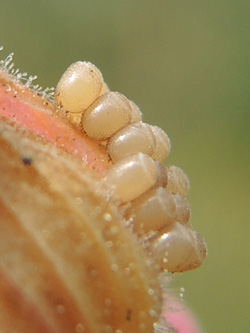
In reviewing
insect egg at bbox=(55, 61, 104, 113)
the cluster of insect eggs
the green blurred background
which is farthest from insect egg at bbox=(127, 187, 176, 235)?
the green blurred background

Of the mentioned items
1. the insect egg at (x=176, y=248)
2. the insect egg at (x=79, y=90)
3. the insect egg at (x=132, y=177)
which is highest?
the insect egg at (x=79, y=90)

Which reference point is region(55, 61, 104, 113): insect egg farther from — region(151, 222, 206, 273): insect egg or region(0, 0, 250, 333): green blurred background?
region(0, 0, 250, 333): green blurred background

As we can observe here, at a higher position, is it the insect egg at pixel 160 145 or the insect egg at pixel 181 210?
the insect egg at pixel 160 145

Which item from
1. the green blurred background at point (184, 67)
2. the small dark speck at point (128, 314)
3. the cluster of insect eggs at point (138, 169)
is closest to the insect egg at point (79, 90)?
the cluster of insect eggs at point (138, 169)

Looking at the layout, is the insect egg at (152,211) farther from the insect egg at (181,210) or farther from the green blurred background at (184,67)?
the green blurred background at (184,67)

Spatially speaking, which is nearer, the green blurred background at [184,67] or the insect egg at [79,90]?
the insect egg at [79,90]

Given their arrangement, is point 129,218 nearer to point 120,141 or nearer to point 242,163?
point 120,141
